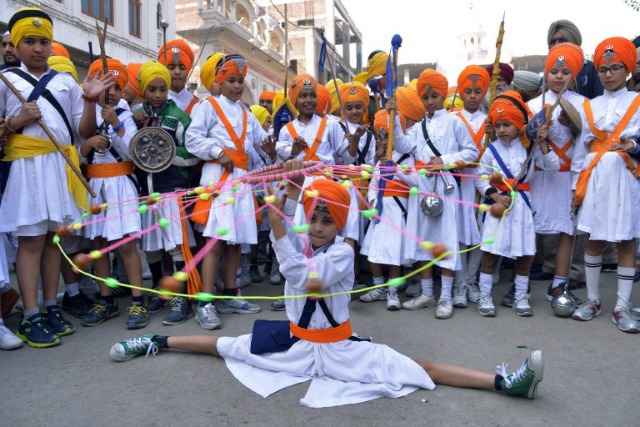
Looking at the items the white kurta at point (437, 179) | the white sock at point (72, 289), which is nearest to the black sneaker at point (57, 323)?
the white sock at point (72, 289)

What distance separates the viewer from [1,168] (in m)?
3.87

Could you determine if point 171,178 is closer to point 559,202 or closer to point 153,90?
point 153,90

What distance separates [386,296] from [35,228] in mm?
3150

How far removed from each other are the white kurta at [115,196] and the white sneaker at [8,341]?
98 cm

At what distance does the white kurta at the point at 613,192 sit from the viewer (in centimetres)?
401

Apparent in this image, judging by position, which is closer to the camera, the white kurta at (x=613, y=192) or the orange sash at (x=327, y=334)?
the orange sash at (x=327, y=334)

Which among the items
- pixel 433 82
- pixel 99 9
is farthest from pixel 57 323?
pixel 99 9

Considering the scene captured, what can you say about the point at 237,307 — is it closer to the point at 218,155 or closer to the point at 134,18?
the point at 218,155

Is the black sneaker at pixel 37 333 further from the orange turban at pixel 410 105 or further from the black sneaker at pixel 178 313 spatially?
the orange turban at pixel 410 105

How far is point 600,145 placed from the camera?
13.8ft

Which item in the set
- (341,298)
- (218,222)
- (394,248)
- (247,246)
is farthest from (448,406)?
(247,246)

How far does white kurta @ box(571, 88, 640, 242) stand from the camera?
4008 millimetres

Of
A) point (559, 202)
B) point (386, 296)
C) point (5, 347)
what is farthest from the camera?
point (386, 296)

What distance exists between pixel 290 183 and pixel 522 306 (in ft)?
8.07
